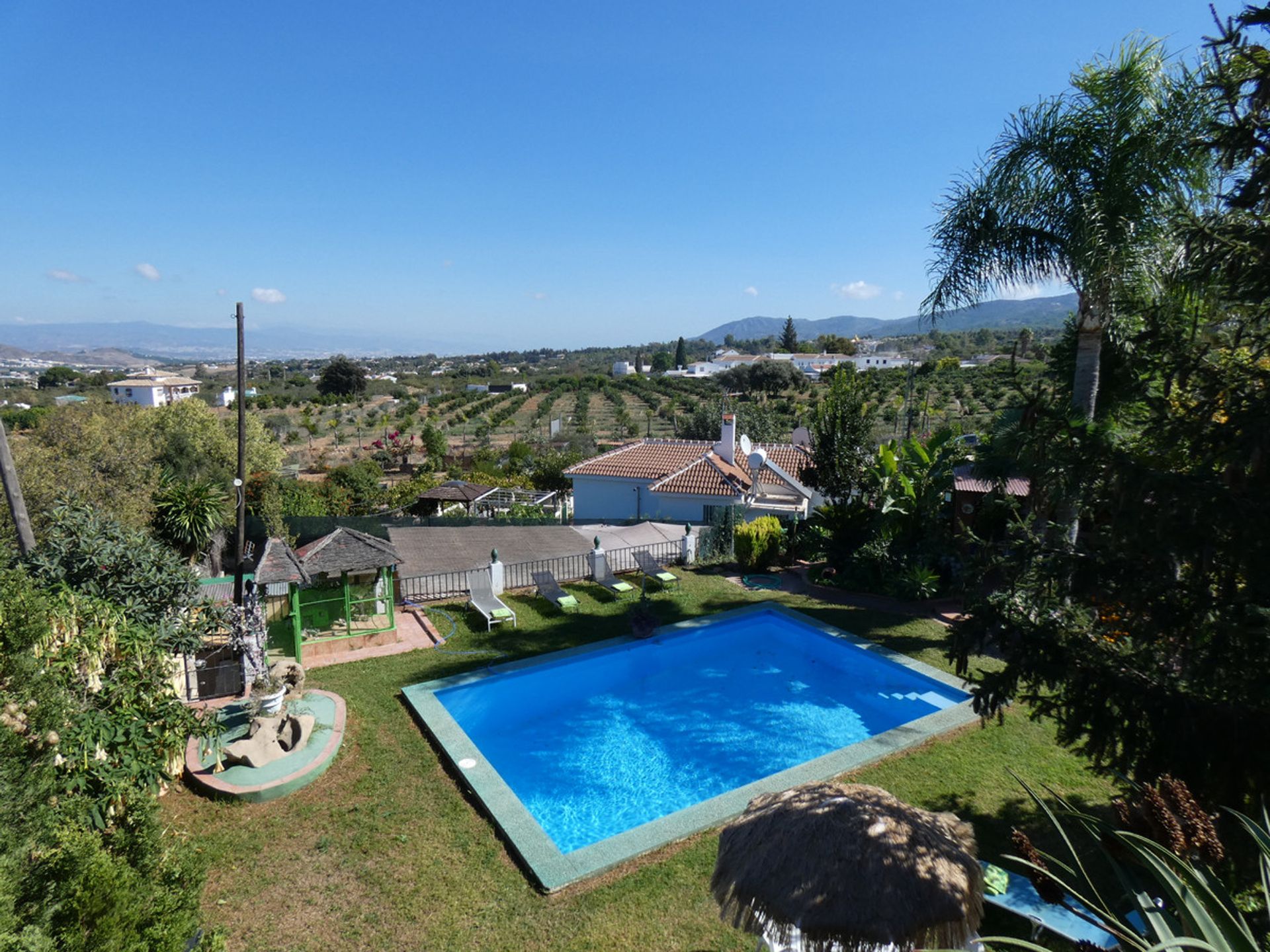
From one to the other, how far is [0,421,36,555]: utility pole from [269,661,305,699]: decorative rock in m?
4.55

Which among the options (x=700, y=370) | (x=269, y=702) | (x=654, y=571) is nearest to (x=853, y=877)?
(x=269, y=702)

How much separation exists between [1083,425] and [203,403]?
1556 inches

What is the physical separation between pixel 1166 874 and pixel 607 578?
1546 cm

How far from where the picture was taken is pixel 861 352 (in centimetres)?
16438

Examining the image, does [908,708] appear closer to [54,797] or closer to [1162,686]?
[1162,686]

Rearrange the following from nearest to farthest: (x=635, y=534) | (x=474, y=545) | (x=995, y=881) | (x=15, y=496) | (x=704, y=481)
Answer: (x=995, y=881), (x=15, y=496), (x=474, y=545), (x=635, y=534), (x=704, y=481)

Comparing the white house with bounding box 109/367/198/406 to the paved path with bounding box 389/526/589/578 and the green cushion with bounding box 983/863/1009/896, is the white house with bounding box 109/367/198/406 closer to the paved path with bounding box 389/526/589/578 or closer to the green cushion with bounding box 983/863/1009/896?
the paved path with bounding box 389/526/589/578

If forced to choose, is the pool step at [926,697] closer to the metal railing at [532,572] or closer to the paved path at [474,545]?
the metal railing at [532,572]

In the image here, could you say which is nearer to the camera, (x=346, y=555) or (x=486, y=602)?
(x=346, y=555)

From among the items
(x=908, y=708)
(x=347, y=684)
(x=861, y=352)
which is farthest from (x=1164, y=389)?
(x=861, y=352)

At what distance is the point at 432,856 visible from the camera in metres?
7.73

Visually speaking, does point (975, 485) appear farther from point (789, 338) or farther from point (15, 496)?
point (789, 338)

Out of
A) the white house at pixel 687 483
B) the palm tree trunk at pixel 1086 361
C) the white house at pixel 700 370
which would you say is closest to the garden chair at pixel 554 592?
the white house at pixel 687 483

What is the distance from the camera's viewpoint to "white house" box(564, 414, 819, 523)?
24.2 meters
